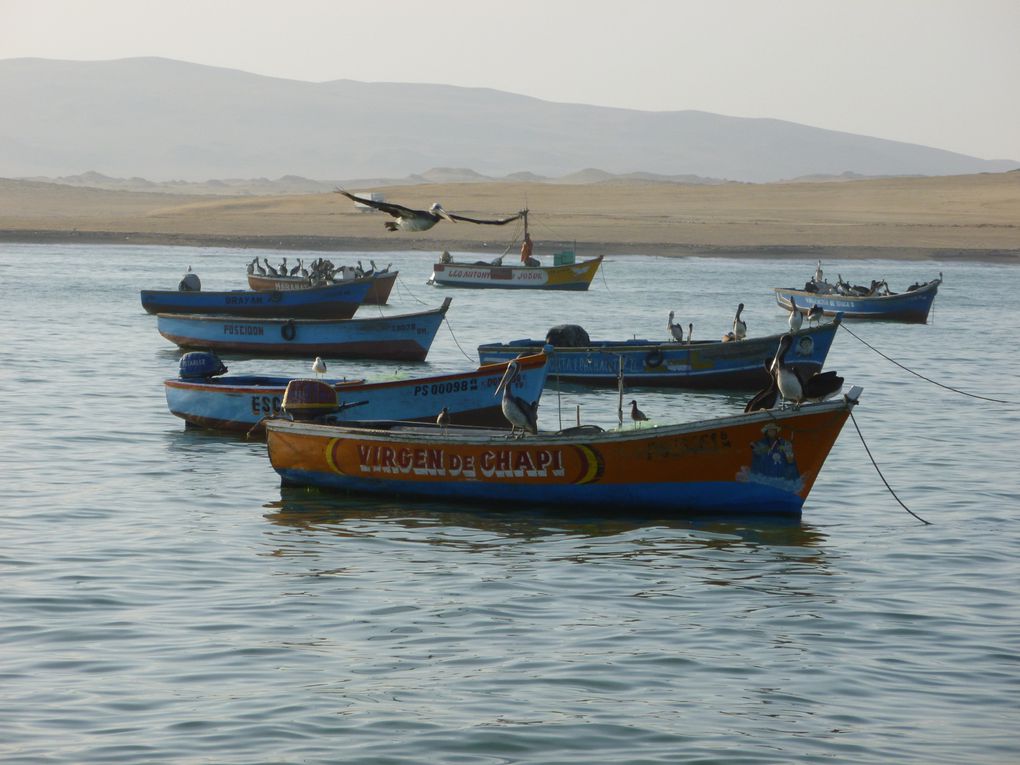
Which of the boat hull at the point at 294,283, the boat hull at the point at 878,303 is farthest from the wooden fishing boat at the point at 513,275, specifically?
the boat hull at the point at 878,303

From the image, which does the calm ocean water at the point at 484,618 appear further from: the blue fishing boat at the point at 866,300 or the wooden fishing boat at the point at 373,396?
the blue fishing boat at the point at 866,300

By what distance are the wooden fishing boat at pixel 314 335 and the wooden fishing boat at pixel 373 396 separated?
26.5ft

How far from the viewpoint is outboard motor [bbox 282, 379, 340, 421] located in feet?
56.6

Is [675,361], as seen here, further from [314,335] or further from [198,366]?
[198,366]

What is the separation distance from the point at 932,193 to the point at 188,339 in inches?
3132

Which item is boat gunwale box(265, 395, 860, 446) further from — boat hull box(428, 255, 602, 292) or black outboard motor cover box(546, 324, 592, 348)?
boat hull box(428, 255, 602, 292)

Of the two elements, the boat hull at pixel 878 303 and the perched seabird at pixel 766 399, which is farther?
the boat hull at pixel 878 303

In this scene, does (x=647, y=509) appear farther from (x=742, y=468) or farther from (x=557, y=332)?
(x=557, y=332)

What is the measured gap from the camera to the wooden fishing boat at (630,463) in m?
15.0

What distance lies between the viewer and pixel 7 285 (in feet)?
161

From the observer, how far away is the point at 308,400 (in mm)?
17250

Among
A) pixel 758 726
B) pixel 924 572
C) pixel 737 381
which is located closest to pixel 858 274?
pixel 737 381

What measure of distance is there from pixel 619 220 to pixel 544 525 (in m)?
69.9

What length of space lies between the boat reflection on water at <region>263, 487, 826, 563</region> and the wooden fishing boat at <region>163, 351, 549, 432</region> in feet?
7.80
